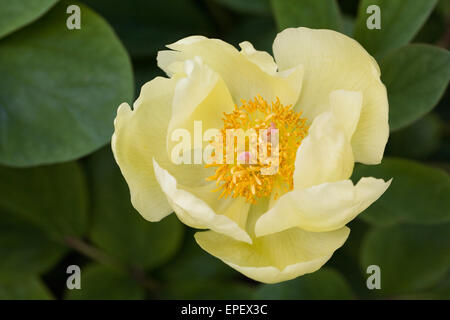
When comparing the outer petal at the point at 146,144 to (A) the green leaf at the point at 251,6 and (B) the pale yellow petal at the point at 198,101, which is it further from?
(A) the green leaf at the point at 251,6

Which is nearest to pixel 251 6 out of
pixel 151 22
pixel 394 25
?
pixel 151 22

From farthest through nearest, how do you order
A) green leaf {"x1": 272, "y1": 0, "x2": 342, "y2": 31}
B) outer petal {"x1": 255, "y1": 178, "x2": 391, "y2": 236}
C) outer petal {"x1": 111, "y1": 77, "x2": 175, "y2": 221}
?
green leaf {"x1": 272, "y1": 0, "x2": 342, "y2": 31} < outer petal {"x1": 111, "y1": 77, "x2": 175, "y2": 221} < outer petal {"x1": 255, "y1": 178, "x2": 391, "y2": 236}

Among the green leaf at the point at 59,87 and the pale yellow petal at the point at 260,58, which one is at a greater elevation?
the pale yellow petal at the point at 260,58

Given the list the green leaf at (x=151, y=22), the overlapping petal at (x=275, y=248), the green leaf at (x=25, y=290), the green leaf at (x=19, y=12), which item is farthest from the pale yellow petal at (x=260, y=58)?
the green leaf at (x=25, y=290)

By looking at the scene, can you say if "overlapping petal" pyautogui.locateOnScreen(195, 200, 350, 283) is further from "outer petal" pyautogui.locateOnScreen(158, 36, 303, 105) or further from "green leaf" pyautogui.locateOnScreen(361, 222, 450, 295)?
"green leaf" pyautogui.locateOnScreen(361, 222, 450, 295)

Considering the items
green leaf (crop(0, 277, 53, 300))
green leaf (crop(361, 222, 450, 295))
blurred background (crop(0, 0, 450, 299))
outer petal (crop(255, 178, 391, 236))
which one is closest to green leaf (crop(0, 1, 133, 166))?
blurred background (crop(0, 0, 450, 299))

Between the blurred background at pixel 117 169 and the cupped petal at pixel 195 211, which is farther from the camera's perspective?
the blurred background at pixel 117 169

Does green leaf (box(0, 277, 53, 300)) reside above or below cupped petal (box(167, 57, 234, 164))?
below
